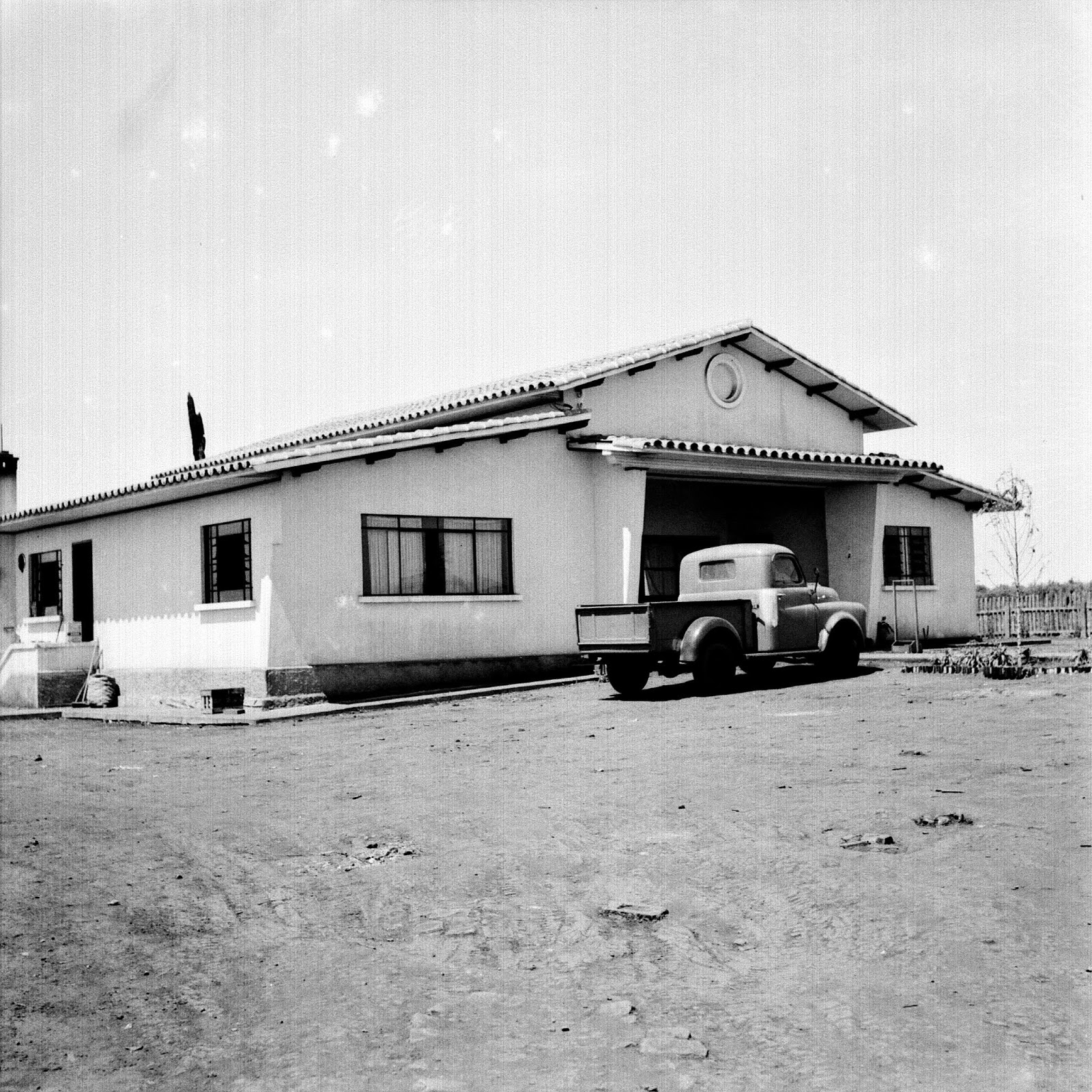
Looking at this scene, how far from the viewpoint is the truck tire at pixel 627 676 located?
1513 cm

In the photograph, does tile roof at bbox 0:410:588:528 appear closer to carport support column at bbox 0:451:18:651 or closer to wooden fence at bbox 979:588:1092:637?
carport support column at bbox 0:451:18:651

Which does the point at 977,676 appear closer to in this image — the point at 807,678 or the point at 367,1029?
the point at 807,678

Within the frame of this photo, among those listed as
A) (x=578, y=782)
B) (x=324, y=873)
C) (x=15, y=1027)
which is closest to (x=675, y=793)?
(x=578, y=782)

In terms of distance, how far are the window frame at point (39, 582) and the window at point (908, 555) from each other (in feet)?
52.2

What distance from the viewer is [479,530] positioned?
1823cm

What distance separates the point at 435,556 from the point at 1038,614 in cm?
1918

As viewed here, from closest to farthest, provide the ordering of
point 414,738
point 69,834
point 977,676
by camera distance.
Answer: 1. point 69,834
2. point 414,738
3. point 977,676

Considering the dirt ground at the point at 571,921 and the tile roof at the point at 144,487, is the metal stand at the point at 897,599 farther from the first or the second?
the tile roof at the point at 144,487

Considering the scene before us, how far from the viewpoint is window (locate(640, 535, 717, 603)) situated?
78.6 feet

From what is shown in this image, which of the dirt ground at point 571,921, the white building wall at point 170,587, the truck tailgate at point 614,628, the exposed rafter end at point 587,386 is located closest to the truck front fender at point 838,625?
the truck tailgate at point 614,628

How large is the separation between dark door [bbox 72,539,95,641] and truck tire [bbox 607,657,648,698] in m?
11.1

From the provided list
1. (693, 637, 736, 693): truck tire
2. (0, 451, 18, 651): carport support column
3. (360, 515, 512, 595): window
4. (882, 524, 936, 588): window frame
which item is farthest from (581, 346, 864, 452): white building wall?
(0, 451, 18, 651): carport support column

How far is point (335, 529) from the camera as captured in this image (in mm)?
16578

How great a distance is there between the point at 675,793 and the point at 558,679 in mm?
9781
